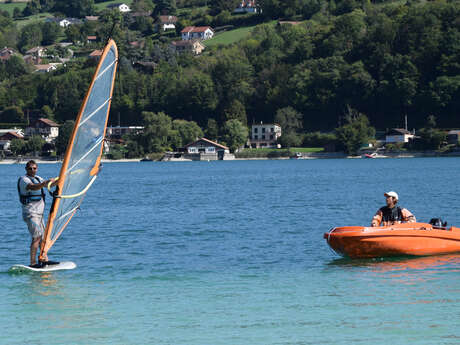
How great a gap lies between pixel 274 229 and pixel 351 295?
1663 cm

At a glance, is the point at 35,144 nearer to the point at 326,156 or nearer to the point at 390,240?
the point at 326,156

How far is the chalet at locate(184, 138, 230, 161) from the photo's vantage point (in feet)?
612

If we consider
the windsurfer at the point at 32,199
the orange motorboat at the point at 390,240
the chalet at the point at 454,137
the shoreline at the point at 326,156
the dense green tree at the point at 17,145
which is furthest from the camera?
the dense green tree at the point at 17,145

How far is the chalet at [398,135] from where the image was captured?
16788 cm

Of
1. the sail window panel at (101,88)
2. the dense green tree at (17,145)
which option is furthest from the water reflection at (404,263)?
the dense green tree at (17,145)

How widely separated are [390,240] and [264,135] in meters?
170

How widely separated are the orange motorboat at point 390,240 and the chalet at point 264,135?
16518cm

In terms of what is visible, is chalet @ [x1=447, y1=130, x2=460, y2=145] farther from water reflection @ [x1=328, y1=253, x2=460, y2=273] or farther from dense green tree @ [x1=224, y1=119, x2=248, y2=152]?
water reflection @ [x1=328, y1=253, x2=460, y2=273]

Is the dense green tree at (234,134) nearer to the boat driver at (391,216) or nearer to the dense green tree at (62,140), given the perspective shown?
the dense green tree at (62,140)

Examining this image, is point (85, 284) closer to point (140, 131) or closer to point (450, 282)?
point (450, 282)

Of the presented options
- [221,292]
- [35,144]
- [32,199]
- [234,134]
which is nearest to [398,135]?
[234,134]

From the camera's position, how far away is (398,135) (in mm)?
168375

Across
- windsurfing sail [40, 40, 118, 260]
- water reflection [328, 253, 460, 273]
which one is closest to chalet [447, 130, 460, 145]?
water reflection [328, 253, 460, 273]

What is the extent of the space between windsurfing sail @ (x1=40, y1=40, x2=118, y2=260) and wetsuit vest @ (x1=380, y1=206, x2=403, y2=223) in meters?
7.96
